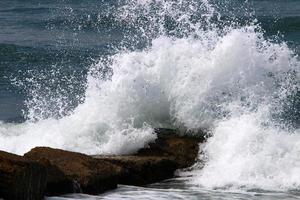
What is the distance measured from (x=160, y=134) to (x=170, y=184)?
1532mm

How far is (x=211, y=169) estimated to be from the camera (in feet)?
30.9

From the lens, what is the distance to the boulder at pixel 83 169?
8172 millimetres

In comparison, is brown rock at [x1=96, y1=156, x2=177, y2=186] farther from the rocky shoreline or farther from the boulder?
the boulder

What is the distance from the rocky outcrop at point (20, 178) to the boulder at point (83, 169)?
Answer: 1.94ft

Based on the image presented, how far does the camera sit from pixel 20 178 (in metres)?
7.16

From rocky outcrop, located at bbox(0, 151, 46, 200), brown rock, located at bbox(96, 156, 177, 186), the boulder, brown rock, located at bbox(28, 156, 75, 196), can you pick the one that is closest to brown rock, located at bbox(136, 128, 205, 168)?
brown rock, located at bbox(96, 156, 177, 186)

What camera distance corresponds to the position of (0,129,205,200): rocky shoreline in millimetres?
7191

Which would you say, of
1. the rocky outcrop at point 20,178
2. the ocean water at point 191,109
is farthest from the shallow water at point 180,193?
the rocky outcrop at point 20,178

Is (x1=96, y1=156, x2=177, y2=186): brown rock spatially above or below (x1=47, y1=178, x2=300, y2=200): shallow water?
above

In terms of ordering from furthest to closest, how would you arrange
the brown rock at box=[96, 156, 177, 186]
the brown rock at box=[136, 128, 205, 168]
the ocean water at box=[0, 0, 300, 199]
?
the brown rock at box=[136, 128, 205, 168]
the ocean water at box=[0, 0, 300, 199]
the brown rock at box=[96, 156, 177, 186]

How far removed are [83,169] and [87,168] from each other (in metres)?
0.05

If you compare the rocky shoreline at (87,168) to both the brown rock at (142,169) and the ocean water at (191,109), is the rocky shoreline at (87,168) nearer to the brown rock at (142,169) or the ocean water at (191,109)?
the brown rock at (142,169)

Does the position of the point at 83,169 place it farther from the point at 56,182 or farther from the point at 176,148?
the point at 176,148

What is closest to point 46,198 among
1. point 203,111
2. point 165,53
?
point 203,111
